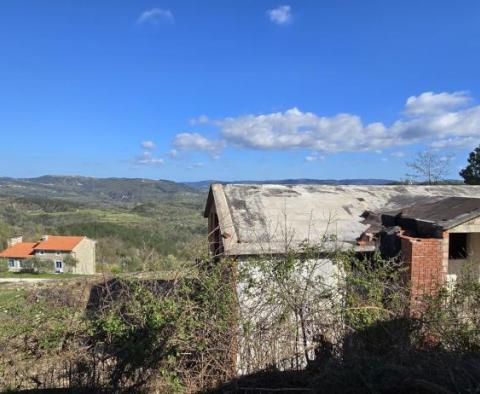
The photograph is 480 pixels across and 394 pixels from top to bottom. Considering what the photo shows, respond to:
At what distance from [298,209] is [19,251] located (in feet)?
198

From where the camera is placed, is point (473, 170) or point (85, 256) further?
point (85, 256)

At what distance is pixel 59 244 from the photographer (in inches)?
2403

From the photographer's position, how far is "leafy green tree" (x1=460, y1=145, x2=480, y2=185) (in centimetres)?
2245

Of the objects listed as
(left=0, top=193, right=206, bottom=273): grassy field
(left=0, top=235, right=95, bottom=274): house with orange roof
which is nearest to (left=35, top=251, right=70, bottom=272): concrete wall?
(left=0, top=235, right=95, bottom=274): house with orange roof

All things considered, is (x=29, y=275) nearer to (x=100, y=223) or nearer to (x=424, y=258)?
(x=100, y=223)

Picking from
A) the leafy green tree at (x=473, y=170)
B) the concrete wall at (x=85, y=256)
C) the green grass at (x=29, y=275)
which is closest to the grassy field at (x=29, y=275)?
the green grass at (x=29, y=275)

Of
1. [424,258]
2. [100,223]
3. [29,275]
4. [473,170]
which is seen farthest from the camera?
[100,223]

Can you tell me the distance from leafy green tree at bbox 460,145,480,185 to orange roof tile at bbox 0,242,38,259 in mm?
56388

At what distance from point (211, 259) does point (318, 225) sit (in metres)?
4.10

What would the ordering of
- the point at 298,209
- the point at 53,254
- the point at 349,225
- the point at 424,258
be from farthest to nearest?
the point at 53,254
the point at 298,209
the point at 349,225
the point at 424,258

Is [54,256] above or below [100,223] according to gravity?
below

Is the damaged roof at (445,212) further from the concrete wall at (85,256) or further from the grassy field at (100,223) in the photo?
the concrete wall at (85,256)

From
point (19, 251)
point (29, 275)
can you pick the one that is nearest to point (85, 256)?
point (19, 251)

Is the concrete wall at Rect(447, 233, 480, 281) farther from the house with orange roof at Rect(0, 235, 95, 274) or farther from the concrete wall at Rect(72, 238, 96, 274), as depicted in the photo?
the concrete wall at Rect(72, 238, 96, 274)
